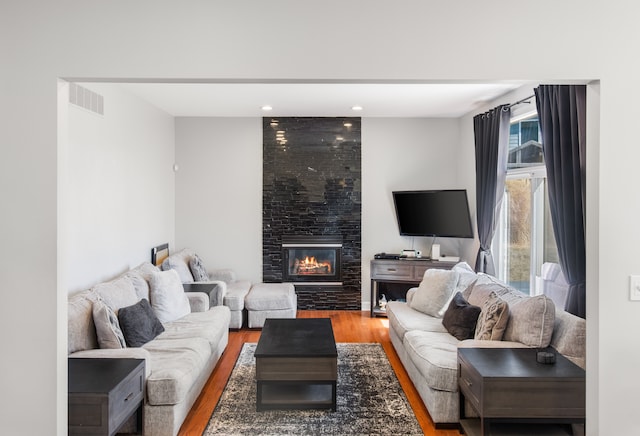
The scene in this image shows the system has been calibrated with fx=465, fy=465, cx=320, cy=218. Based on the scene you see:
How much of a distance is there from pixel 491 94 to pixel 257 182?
3282 mm

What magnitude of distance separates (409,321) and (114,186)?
→ 3131 millimetres

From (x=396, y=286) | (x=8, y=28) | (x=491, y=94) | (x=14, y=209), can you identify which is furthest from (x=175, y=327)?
(x=491, y=94)

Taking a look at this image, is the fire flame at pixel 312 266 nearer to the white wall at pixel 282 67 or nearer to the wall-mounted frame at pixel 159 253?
the wall-mounted frame at pixel 159 253

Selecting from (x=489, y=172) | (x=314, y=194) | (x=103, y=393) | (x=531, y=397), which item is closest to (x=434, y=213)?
(x=489, y=172)

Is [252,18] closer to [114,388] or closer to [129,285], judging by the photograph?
[114,388]

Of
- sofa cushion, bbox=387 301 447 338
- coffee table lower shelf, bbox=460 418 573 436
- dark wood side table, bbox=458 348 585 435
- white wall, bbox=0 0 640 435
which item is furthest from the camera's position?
sofa cushion, bbox=387 301 447 338

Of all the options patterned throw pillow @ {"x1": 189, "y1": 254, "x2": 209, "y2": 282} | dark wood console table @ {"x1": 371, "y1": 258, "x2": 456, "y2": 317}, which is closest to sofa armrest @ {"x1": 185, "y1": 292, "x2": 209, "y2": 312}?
patterned throw pillow @ {"x1": 189, "y1": 254, "x2": 209, "y2": 282}

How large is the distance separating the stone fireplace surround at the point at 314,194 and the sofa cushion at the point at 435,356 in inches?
107

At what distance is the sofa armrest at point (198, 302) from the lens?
15.6 ft

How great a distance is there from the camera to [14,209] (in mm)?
2109

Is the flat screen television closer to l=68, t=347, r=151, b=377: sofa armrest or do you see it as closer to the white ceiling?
the white ceiling

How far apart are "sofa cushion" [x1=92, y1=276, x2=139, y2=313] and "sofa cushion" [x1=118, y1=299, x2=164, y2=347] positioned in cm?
10

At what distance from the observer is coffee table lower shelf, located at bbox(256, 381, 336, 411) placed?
3.39 meters

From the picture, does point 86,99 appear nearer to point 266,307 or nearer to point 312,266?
point 266,307
